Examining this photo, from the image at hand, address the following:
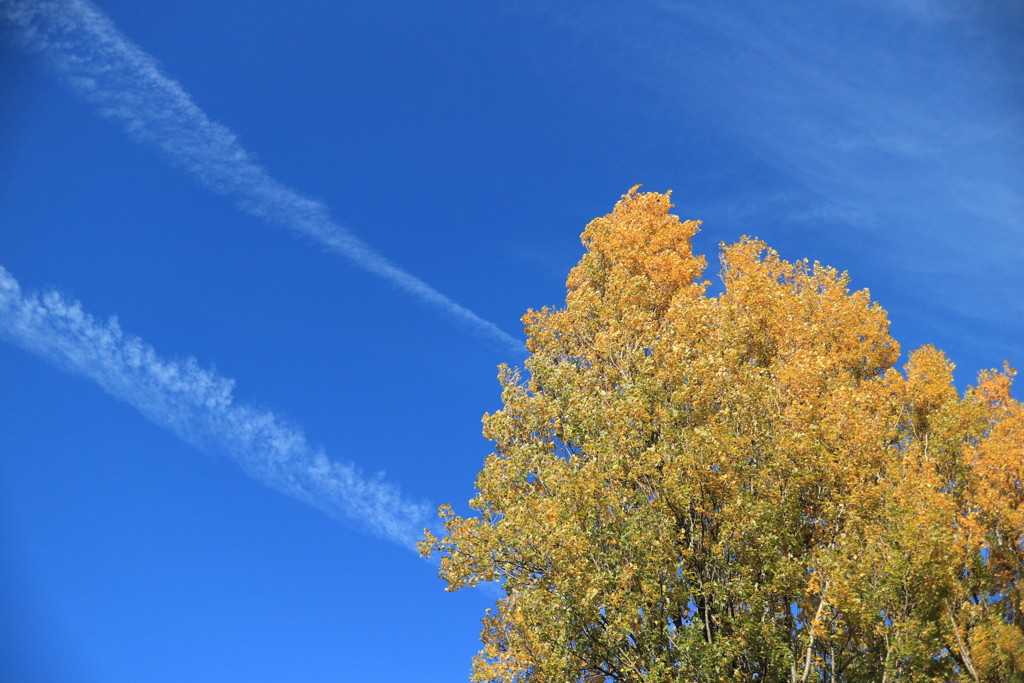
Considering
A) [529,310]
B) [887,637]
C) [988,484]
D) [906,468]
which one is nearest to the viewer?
[887,637]

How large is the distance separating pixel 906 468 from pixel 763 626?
7990 mm

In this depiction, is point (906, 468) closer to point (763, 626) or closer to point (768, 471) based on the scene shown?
point (768, 471)

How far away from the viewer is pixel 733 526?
19953 millimetres

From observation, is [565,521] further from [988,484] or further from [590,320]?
[988,484]

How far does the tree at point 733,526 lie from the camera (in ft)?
63.3

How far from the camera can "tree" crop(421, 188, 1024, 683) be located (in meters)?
19.3

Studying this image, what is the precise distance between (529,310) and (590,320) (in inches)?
135

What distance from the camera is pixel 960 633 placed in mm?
21016

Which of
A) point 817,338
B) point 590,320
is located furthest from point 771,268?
point 590,320

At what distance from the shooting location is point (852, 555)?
1955 centimetres

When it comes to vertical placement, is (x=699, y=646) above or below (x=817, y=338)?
below

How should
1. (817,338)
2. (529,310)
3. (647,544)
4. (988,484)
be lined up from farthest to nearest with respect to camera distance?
(529,310) < (817,338) < (988,484) < (647,544)

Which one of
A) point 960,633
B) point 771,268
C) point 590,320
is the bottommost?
point 960,633

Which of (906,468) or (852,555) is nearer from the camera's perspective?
(852,555)
